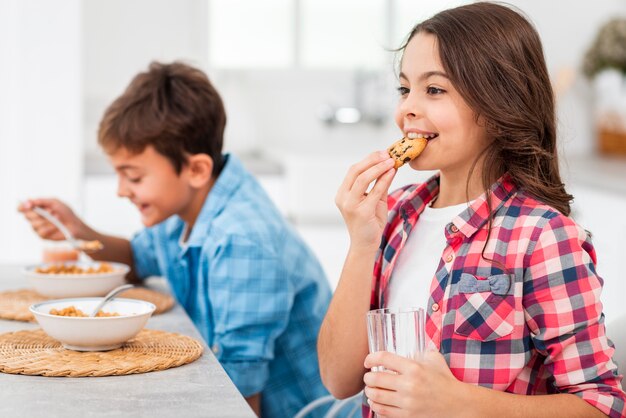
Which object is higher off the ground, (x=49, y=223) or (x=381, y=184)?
(x=381, y=184)

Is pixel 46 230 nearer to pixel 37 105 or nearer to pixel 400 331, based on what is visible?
pixel 400 331

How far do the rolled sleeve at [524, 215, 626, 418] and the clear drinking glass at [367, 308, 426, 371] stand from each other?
194 mm

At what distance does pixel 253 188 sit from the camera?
85.7 inches

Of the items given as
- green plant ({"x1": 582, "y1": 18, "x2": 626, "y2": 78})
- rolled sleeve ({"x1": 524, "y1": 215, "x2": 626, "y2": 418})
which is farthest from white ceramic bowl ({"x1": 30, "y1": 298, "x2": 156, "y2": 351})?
green plant ({"x1": 582, "y1": 18, "x2": 626, "y2": 78})

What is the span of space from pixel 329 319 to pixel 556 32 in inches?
130

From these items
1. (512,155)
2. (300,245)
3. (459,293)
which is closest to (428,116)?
(512,155)

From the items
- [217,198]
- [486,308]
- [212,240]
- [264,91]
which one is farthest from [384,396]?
[264,91]

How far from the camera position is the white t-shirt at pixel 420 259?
1516 millimetres

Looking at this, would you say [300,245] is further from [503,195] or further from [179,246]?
[503,195]

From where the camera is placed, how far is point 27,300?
1.94m

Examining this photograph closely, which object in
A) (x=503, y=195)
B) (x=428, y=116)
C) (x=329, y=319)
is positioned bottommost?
(x=329, y=319)

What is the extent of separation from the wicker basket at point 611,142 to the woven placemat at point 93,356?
321 centimetres

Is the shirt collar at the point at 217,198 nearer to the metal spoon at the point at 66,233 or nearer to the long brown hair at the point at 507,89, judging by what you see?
the metal spoon at the point at 66,233

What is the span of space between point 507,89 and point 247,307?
0.73m
